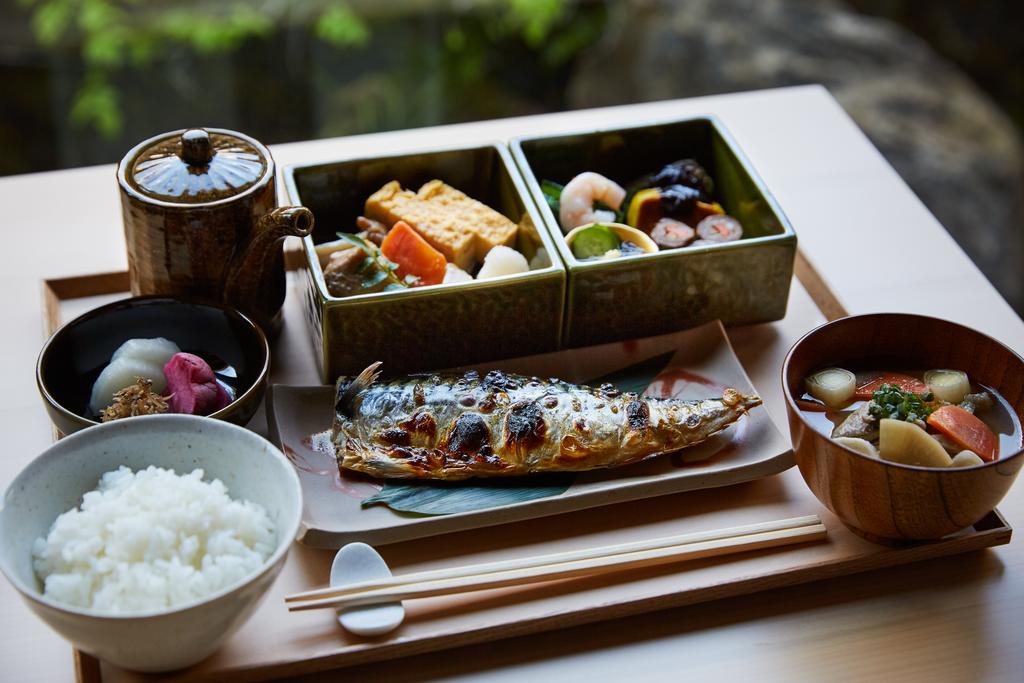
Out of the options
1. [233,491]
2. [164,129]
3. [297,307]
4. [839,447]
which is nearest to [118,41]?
[164,129]

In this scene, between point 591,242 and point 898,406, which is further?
point 591,242

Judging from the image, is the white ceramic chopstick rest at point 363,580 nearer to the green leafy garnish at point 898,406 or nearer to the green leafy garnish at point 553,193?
the green leafy garnish at point 898,406

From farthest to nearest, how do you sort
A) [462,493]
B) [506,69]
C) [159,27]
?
A: [506,69], [159,27], [462,493]

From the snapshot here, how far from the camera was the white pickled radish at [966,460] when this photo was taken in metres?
1.42

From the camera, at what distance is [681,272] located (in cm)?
184

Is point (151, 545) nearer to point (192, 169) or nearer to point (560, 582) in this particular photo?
point (560, 582)

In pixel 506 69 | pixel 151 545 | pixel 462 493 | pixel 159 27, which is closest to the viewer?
pixel 151 545

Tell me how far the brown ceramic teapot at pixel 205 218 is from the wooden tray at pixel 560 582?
1.71 ft

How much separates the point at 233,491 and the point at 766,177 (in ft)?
4.85

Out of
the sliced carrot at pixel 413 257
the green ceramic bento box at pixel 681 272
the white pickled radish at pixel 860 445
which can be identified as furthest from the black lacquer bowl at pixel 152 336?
the white pickled radish at pixel 860 445

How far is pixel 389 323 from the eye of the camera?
1.72 meters

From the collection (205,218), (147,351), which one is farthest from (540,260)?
(147,351)

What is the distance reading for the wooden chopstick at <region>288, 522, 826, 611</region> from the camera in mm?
1397

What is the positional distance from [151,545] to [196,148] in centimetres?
71
